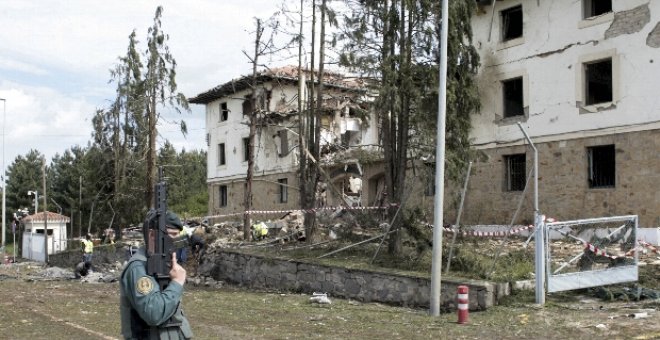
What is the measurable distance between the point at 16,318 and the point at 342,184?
70.2ft

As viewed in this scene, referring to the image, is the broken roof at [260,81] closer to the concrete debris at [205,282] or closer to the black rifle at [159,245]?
the concrete debris at [205,282]

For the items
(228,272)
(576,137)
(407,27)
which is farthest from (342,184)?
(407,27)

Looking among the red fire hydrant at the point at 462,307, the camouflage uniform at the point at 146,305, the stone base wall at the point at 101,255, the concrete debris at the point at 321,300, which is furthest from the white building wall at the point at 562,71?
the stone base wall at the point at 101,255

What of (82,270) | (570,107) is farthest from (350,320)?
(82,270)

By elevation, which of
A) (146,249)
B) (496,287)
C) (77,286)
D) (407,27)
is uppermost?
(407,27)

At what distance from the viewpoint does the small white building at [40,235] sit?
42.9m

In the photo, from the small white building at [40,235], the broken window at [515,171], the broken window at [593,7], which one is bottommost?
the small white building at [40,235]

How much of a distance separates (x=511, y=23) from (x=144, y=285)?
2135 centimetres

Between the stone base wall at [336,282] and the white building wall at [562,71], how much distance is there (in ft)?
29.5

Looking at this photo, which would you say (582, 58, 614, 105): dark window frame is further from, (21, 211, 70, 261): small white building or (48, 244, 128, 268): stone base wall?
(21, 211, 70, 261): small white building

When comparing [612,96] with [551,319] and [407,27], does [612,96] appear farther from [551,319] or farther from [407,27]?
[551,319]

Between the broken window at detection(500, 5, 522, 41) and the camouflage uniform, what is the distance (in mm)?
20701

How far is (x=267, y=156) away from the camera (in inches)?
1433

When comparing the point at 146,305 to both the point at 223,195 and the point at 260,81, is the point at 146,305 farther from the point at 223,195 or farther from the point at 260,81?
the point at 223,195
